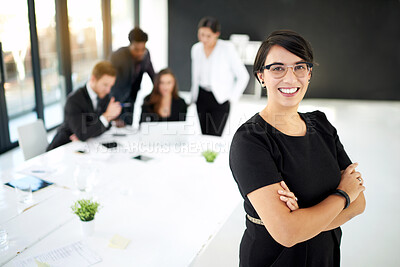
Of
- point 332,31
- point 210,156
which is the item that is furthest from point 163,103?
point 332,31

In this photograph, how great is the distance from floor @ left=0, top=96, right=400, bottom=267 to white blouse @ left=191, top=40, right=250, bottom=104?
690 mm

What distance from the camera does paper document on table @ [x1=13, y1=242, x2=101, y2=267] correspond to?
1789 millimetres

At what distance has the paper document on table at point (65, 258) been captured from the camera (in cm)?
179

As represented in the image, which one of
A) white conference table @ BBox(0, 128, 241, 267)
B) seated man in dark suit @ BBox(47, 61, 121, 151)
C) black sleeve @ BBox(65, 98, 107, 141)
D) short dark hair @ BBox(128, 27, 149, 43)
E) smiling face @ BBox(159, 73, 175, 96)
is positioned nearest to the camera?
white conference table @ BBox(0, 128, 241, 267)

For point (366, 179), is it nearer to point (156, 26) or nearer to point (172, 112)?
point (172, 112)

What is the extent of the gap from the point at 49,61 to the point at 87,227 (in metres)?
5.19

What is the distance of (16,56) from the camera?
5.45 m

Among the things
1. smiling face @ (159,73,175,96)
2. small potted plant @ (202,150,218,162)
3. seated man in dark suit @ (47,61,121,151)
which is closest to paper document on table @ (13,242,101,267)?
small potted plant @ (202,150,218,162)

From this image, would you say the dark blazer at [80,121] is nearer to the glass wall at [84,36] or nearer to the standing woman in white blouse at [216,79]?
the standing woman in white blouse at [216,79]

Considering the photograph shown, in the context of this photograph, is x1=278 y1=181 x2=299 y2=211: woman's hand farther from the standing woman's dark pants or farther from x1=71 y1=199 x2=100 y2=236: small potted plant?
the standing woman's dark pants

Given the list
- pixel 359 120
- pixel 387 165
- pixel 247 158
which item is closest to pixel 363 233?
pixel 387 165

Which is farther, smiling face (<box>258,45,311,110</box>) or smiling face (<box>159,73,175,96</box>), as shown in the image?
smiling face (<box>159,73,175,96</box>)

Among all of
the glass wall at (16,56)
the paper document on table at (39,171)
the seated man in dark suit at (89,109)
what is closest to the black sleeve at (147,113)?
the seated man in dark suit at (89,109)

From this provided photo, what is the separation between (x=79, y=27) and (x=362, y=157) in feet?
17.5
